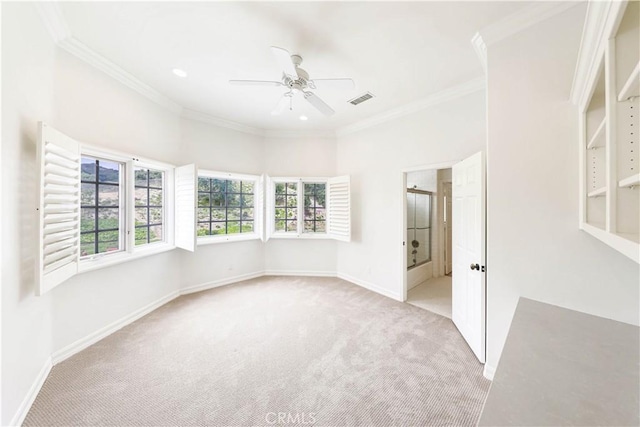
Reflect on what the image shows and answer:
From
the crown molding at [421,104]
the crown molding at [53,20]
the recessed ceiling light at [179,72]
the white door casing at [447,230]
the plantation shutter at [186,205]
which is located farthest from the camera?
the white door casing at [447,230]

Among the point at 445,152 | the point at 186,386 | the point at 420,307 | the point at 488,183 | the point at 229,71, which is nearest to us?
the point at 186,386

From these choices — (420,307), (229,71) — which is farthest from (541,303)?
(229,71)

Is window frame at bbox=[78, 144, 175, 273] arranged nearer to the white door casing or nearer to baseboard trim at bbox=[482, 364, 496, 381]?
baseboard trim at bbox=[482, 364, 496, 381]

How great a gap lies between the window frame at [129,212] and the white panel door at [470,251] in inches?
148

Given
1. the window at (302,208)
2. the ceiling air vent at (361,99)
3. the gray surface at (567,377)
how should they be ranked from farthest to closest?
the window at (302,208)
the ceiling air vent at (361,99)
the gray surface at (567,377)

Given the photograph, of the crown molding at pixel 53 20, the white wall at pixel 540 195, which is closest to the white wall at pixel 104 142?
the crown molding at pixel 53 20

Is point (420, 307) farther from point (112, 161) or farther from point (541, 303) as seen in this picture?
point (112, 161)

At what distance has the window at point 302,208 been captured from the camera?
4545 millimetres

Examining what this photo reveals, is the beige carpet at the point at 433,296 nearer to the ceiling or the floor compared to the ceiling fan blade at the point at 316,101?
nearer to the floor

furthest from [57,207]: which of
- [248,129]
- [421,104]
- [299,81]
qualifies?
[421,104]

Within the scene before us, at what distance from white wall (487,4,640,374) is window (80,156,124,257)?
394 cm

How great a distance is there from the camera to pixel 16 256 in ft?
5.13

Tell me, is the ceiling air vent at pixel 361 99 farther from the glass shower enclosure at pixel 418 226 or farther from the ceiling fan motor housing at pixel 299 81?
the glass shower enclosure at pixel 418 226

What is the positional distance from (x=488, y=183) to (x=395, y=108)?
2056 mm
